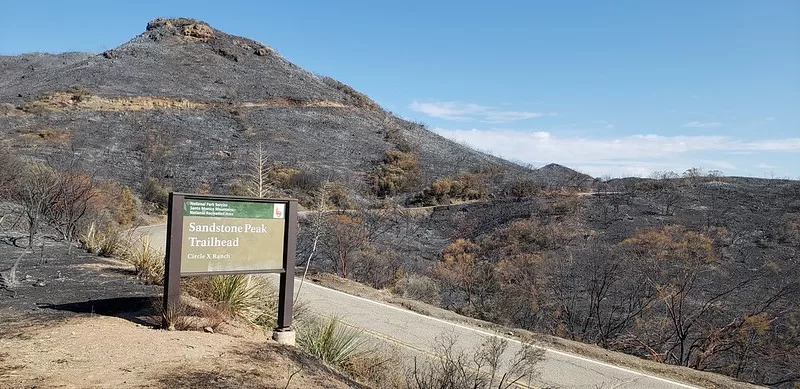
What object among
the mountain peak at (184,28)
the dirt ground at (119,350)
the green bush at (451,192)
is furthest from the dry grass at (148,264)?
the mountain peak at (184,28)

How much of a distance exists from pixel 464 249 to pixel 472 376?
20.6 meters

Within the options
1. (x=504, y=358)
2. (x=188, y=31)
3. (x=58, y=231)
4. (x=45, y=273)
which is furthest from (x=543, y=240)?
(x=188, y=31)

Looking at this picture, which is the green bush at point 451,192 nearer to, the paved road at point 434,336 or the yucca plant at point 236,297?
the paved road at point 434,336

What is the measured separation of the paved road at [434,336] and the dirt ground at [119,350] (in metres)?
4.03

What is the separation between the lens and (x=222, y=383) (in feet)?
15.1

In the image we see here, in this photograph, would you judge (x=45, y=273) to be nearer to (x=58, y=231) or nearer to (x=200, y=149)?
(x=58, y=231)

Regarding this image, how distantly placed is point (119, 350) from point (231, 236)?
1.87 metres

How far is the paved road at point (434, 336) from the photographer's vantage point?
9019 millimetres

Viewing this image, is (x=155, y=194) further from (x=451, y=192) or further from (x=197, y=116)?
(x=197, y=116)

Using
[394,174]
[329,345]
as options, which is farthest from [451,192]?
[329,345]

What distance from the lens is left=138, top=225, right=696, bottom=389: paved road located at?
29.6ft

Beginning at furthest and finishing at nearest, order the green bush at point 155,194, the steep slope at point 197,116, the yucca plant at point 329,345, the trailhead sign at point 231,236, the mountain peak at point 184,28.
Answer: the mountain peak at point 184,28 < the steep slope at point 197,116 < the green bush at point 155,194 < the yucca plant at point 329,345 < the trailhead sign at point 231,236

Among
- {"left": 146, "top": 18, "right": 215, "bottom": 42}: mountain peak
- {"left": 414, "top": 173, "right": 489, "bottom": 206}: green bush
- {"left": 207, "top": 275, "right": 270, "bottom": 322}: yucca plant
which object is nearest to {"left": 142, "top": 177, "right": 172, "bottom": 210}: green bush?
{"left": 414, "top": 173, "right": 489, "bottom": 206}: green bush

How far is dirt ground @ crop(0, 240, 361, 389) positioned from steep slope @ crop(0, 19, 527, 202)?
1063 inches
